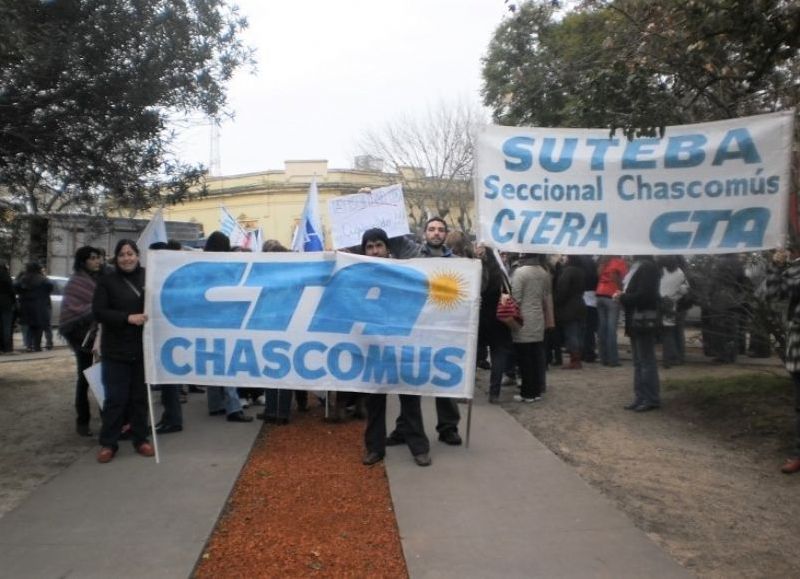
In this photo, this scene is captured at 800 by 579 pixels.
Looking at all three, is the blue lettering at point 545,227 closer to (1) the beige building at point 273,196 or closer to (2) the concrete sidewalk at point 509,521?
(2) the concrete sidewalk at point 509,521

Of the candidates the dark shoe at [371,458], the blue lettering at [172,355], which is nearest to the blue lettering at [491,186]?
the dark shoe at [371,458]

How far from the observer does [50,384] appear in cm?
980

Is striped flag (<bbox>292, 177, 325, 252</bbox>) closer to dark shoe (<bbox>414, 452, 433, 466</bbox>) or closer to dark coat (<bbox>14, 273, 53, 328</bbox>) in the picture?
dark shoe (<bbox>414, 452, 433, 466</bbox>)

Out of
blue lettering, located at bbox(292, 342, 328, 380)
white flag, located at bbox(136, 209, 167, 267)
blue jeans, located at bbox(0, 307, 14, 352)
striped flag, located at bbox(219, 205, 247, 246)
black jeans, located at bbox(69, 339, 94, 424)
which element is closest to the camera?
blue lettering, located at bbox(292, 342, 328, 380)

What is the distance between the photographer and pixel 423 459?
5629 millimetres

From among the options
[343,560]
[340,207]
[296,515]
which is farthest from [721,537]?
[340,207]

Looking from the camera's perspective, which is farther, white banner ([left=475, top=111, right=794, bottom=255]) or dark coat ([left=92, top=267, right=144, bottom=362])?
dark coat ([left=92, top=267, right=144, bottom=362])

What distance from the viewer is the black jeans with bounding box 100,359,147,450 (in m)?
5.86

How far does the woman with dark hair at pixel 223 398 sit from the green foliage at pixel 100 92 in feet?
4.95

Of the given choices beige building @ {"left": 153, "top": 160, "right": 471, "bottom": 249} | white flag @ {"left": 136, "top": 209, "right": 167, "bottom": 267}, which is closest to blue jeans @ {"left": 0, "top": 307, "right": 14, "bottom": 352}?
white flag @ {"left": 136, "top": 209, "right": 167, "bottom": 267}

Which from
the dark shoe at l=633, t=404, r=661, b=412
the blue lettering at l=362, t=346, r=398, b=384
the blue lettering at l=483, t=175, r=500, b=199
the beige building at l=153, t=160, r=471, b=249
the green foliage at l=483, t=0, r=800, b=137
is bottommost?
the dark shoe at l=633, t=404, r=661, b=412

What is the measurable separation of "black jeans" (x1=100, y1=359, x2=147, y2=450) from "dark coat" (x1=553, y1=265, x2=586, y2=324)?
21.3 feet

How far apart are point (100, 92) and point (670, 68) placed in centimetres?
550

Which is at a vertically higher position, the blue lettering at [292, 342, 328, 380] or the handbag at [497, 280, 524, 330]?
the handbag at [497, 280, 524, 330]
